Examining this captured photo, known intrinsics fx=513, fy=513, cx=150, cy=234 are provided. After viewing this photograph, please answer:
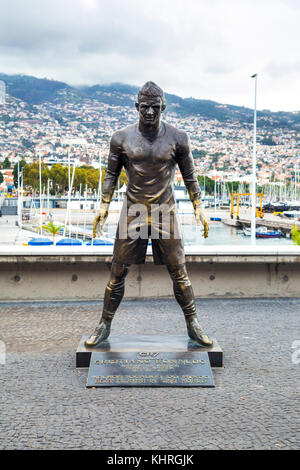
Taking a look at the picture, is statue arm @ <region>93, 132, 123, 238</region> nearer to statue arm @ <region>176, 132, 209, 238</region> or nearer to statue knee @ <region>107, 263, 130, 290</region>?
statue knee @ <region>107, 263, 130, 290</region>

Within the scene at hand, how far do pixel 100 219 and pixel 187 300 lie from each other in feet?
4.17

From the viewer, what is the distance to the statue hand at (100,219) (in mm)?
5449

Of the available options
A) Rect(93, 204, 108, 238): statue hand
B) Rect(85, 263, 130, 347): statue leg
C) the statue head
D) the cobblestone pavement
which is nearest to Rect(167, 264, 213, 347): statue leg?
the cobblestone pavement

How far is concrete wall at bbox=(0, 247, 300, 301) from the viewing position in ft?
27.4

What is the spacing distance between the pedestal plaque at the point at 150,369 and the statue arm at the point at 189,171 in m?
1.37

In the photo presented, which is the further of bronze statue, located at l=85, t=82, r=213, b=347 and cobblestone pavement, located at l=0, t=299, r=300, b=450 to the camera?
bronze statue, located at l=85, t=82, r=213, b=347

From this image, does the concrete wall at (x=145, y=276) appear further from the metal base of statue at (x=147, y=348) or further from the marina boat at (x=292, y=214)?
the marina boat at (x=292, y=214)

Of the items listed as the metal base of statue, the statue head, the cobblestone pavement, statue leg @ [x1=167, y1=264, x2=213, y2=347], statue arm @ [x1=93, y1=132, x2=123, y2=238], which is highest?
the statue head

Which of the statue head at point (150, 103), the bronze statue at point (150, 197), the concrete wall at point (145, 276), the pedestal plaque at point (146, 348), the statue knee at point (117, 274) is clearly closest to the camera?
the statue head at point (150, 103)

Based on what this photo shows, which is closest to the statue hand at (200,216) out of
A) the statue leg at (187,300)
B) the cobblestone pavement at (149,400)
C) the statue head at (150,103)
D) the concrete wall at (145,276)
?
the statue leg at (187,300)

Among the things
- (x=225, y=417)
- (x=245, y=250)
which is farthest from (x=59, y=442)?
(x=245, y=250)

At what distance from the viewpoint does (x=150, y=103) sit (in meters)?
5.00

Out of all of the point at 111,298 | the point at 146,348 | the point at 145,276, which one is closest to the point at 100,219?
the point at 111,298

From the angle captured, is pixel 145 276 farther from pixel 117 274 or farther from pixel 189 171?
pixel 189 171
